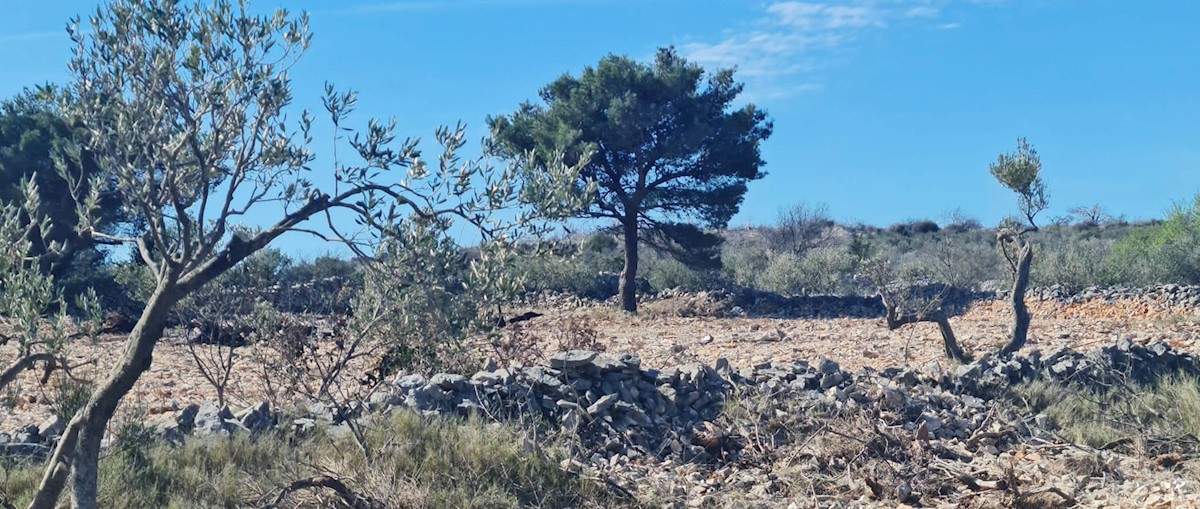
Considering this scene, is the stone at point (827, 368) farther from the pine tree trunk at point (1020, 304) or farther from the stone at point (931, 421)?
the pine tree trunk at point (1020, 304)

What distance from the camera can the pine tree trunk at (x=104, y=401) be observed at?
516 centimetres

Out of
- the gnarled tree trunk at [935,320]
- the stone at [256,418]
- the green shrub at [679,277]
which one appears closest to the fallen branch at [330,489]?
the stone at [256,418]

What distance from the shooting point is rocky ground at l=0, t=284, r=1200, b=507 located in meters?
7.42

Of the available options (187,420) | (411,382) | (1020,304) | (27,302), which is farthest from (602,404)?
(1020,304)

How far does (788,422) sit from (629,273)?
1554 cm

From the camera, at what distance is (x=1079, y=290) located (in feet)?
79.8

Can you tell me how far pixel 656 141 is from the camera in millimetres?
24281

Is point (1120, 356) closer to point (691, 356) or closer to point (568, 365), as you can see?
point (691, 356)

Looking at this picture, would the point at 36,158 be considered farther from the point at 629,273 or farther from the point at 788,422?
the point at 788,422

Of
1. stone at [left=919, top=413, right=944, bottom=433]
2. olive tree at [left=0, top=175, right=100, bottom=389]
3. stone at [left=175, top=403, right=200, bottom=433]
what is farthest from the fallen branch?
stone at [left=919, top=413, right=944, bottom=433]

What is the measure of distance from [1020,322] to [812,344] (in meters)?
2.97

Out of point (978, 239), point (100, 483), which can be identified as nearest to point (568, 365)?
point (100, 483)

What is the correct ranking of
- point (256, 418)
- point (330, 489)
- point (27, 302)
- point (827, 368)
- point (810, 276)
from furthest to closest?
point (810, 276)
point (827, 368)
point (256, 418)
point (330, 489)
point (27, 302)

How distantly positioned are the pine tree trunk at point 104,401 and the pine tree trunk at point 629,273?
18779 mm
